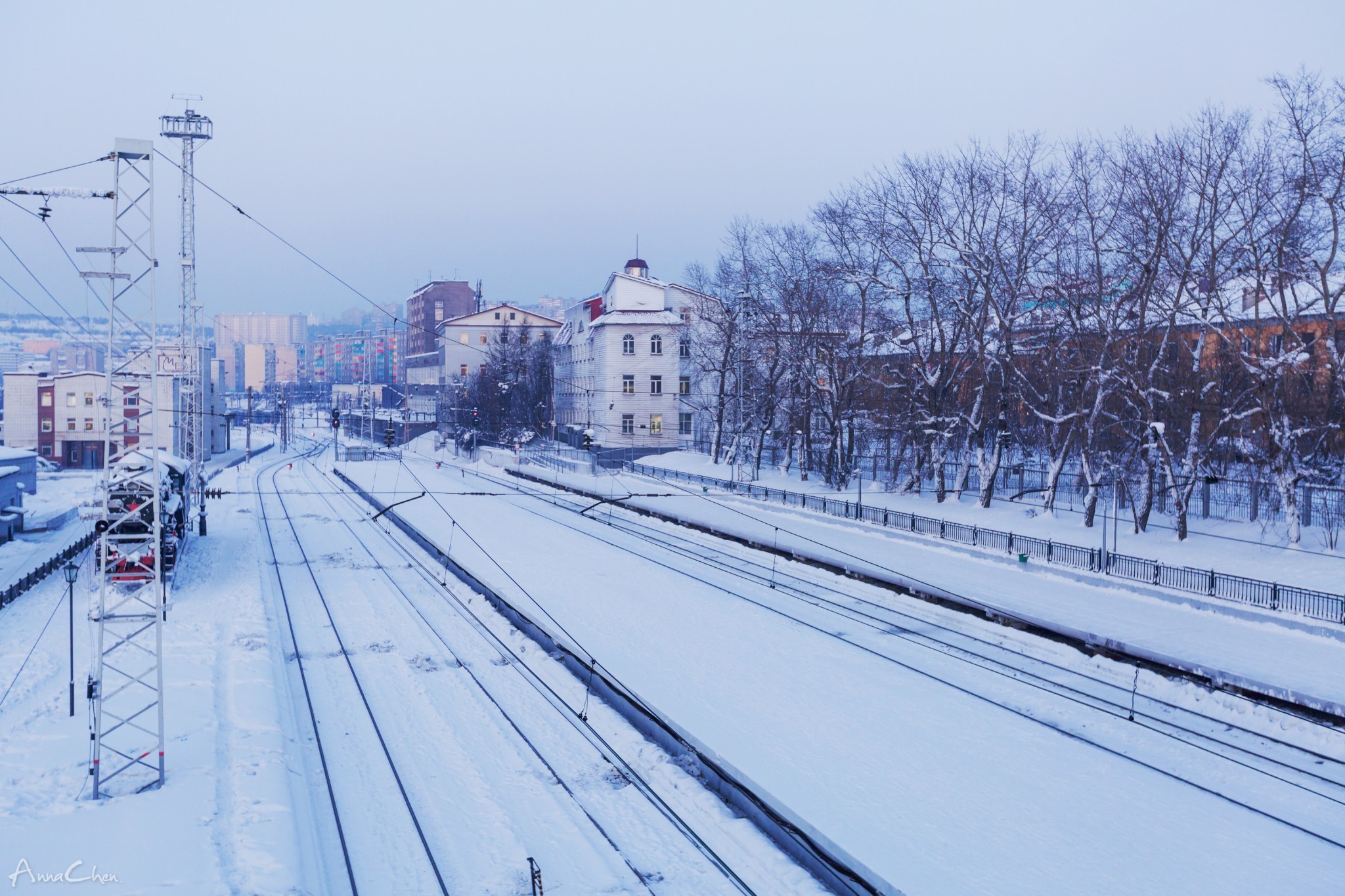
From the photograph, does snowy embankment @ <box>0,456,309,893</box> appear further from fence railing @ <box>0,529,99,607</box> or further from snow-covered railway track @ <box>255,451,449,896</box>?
fence railing @ <box>0,529,99,607</box>

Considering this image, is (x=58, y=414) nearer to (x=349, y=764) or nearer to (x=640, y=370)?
(x=640, y=370)

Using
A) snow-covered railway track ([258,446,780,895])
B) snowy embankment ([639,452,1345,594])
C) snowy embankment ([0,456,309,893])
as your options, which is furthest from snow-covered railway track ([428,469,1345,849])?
snowy embankment ([0,456,309,893])

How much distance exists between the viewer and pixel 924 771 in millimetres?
11727

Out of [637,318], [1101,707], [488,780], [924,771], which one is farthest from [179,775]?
[637,318]

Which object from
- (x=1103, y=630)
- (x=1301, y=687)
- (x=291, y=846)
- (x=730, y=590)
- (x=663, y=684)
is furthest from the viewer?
(x=730, y=590)

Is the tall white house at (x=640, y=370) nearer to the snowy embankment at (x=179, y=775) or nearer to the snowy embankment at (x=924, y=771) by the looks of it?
the snowy embankment at (x=924, y=771)

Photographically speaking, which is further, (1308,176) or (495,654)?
(1308,176)

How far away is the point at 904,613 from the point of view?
20.0 m

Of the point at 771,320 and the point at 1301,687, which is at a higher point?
the point at 771,320

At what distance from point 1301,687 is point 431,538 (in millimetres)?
23580

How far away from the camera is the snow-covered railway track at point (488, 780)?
372 inches

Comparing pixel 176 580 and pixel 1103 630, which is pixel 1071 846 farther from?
pixel 176 580

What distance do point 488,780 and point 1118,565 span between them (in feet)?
51.0

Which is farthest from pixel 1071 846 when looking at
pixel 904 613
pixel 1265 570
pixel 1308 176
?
pixel 1308 176
